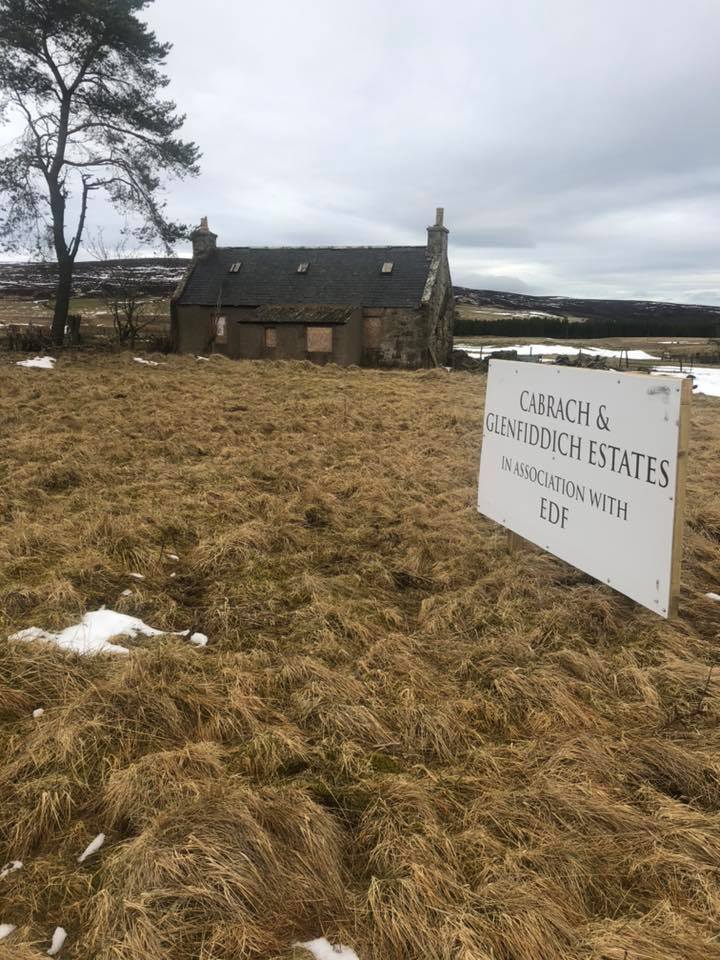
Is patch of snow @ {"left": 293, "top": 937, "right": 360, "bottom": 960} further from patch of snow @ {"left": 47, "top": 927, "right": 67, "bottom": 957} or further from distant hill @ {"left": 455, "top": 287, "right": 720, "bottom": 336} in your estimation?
distant hill @ {"left": 455, "top": 287, "right": 720, "bottom": 336}

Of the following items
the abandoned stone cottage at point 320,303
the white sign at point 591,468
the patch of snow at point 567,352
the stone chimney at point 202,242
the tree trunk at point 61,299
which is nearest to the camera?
the white sign at point 591,468

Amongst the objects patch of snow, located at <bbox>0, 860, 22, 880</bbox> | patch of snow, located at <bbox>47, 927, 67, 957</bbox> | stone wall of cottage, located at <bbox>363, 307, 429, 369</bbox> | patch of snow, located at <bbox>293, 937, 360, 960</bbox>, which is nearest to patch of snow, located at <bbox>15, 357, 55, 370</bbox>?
stone wall of cottage, located at <bbox>363, 307, 429, 369</bbox>

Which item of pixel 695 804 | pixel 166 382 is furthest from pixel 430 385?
pixel 695 804

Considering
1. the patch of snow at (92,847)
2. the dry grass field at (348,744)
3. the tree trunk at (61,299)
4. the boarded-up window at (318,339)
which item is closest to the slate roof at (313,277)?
the boarded-up window at (318,339)

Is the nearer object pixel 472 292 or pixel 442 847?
pixel 442 847

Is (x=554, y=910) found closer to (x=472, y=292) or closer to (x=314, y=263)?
(x=314, y=263)

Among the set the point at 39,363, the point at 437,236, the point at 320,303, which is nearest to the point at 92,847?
the point at 39,363

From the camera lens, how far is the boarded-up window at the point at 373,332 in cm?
3068

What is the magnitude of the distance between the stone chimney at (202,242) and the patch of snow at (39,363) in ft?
58.9

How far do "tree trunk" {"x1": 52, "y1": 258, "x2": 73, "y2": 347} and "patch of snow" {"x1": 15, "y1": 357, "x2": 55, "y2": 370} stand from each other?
4.82 meters

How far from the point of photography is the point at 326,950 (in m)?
2.05

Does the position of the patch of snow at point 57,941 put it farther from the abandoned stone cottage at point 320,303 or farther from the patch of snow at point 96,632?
the abandoned stone cottage at point 320,303

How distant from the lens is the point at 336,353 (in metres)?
29.6

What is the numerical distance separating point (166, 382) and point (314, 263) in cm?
2049
